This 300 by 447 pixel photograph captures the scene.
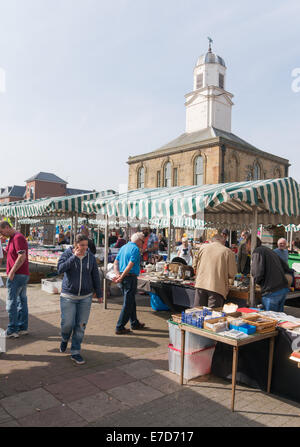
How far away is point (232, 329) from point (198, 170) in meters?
26.5

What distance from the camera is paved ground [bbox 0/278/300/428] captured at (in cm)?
327

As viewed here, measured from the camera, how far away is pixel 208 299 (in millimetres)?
5035

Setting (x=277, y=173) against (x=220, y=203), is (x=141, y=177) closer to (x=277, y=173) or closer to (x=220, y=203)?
(x=277, y=173)

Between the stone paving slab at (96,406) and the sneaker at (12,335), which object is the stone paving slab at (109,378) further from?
the sneaker at (12,335)

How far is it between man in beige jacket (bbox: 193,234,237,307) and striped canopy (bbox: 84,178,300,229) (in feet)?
2.74

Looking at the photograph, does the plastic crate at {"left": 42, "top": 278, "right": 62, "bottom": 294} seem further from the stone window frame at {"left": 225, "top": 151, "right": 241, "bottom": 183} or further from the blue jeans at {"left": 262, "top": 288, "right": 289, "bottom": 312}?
the stone window frame at {"left": 225, "top": 151, "right": 241, "bottom": 183}

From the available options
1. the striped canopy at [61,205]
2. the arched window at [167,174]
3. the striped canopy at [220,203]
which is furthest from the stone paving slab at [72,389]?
the arched window at [167,174]

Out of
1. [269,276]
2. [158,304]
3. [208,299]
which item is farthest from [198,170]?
[208,299]

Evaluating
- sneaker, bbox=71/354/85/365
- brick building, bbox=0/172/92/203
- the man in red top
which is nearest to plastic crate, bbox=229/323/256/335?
sneaker, bbox=71/354/85/365

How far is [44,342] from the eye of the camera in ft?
17.5

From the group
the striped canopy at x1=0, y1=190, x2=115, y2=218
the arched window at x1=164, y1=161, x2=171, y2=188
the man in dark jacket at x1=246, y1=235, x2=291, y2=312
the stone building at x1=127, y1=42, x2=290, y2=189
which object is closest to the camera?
the man in dark jacket at x1=246, y1=235, x2=291, y2=312

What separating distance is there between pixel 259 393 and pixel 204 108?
33.7m

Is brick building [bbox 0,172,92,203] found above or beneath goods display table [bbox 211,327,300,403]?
above
